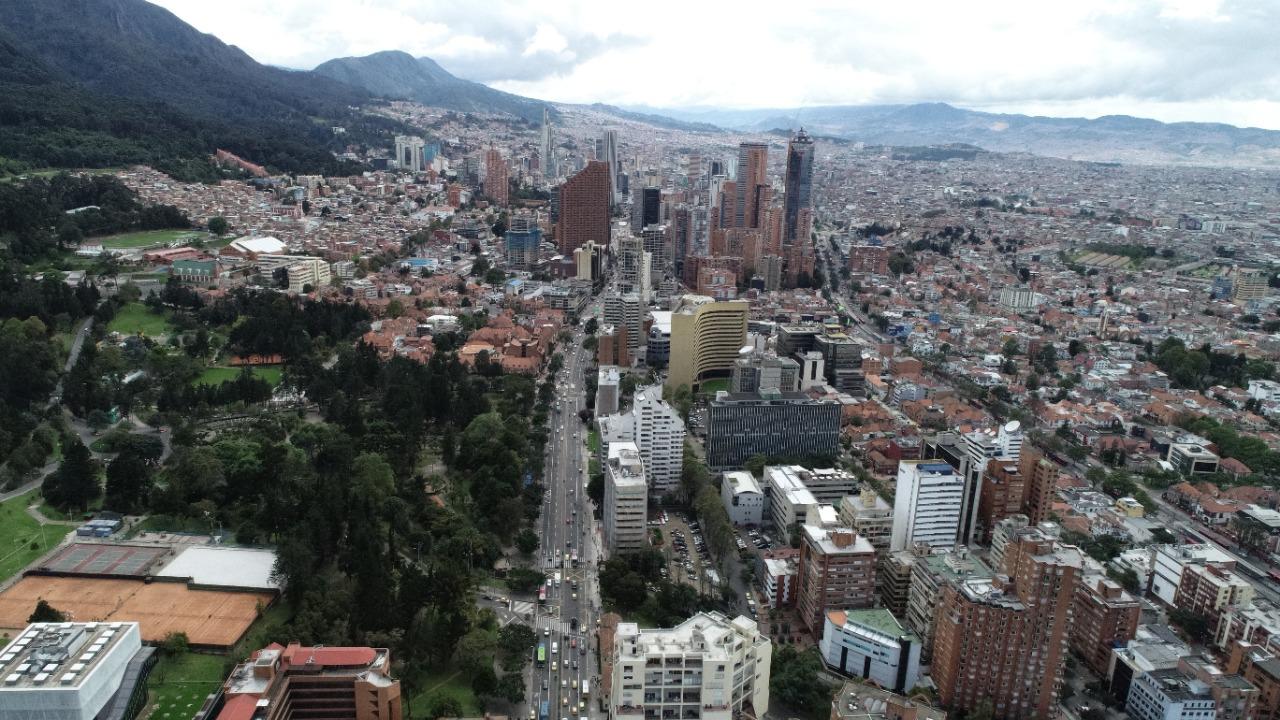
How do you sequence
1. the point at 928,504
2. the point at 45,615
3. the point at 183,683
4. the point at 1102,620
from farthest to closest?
the point at 928,504, the point at 1102,620, the point at 45,615, the point at 183,683

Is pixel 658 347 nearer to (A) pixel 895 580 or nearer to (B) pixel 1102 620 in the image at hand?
(A) pixel 895 580

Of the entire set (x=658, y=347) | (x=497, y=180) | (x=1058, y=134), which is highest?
(x=1058, y=134)

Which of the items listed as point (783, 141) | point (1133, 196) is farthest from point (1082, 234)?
point (783, 141)

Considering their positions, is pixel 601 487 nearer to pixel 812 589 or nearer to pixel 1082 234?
pixel 812 589

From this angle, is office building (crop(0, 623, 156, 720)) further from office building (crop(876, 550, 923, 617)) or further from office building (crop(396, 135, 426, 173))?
office building (crop(396, 135, 426, 173))

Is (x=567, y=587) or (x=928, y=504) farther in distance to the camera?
(x=928, y=504)

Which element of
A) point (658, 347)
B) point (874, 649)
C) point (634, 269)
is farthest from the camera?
point (634, 269)

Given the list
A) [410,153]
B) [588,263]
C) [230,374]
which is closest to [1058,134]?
[410,153]
